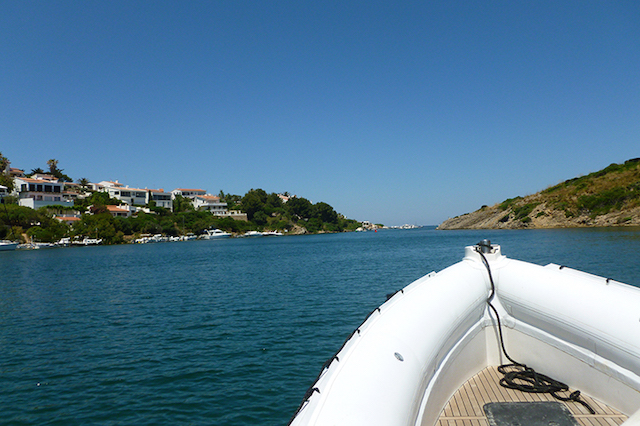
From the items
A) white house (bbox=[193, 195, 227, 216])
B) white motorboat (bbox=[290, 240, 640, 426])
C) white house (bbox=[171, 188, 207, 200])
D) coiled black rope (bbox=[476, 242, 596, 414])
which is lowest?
coiled black rope (bbox=[476, 242, 596, 414])

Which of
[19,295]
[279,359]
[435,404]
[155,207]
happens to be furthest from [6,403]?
[155,207]

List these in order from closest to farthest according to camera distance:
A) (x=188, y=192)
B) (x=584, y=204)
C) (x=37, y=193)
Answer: (x=584, y=204) < (x=37, y=193) < (x=188, y=192)

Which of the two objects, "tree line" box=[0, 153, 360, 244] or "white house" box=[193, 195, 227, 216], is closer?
"tree line" box=[0, 153, 360, 244]

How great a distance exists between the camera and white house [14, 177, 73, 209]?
69562mm

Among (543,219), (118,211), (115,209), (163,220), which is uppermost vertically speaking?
(115,209)

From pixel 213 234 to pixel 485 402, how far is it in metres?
88.2

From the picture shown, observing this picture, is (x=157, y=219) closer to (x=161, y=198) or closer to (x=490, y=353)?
(x=161, y=198)

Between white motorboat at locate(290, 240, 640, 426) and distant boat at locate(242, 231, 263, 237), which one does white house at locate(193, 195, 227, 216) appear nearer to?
distant boat at locate(242, 231, 263, 237)

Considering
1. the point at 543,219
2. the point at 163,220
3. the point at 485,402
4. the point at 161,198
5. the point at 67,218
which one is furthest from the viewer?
the point at 161,198

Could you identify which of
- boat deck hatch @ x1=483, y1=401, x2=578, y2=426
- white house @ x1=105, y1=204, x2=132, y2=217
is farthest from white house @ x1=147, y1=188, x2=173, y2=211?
boat deck hatch @ x1=483, y1=401, x2=578, y2=426

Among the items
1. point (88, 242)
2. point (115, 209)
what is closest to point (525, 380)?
point (88, 242)

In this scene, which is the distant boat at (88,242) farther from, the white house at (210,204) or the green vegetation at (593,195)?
the green vegetation at (593,195)

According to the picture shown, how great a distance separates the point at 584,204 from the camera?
63.4m

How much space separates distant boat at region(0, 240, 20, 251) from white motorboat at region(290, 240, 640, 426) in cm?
6587
